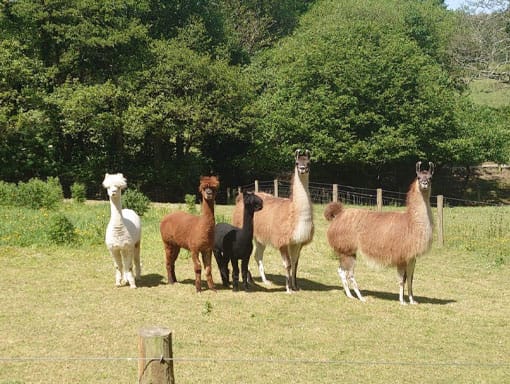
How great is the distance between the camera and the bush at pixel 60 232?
13.7 m

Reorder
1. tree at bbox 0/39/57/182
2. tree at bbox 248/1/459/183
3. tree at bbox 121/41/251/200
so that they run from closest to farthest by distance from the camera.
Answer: tree at bbox 0/39/57/182 → tree at bbox 121/41/251/200 → tree at bbox 248/1/459/183

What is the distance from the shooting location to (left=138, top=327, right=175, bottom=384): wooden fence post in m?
3.99

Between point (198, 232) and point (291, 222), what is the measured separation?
5.15 ft

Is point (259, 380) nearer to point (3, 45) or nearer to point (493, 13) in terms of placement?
point (3, 45)

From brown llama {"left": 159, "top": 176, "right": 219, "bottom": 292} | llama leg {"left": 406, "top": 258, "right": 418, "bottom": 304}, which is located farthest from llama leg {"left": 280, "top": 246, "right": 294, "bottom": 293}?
llama leg {"left": 406, "top": 258, "right": 418, "bottom": 304}

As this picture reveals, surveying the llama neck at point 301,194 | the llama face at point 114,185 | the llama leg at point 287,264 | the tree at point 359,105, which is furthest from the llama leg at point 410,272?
the tree at point 359,105

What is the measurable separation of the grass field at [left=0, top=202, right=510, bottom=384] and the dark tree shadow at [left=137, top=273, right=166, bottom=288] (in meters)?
0.02

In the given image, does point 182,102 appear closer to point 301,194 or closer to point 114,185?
point 114,185

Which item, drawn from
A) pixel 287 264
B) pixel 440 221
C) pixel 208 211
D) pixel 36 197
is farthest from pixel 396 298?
pixel 36 197

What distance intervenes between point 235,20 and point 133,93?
72.2 feet

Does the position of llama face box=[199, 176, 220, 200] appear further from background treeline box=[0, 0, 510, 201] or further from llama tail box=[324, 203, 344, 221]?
background treeline box=[0, 0, 510, 201]

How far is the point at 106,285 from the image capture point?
10.5 meters

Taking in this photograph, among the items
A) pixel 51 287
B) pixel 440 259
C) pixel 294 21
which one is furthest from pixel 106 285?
pixel 294 21

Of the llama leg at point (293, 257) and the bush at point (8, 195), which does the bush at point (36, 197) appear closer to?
the bush at point (8, 195)
